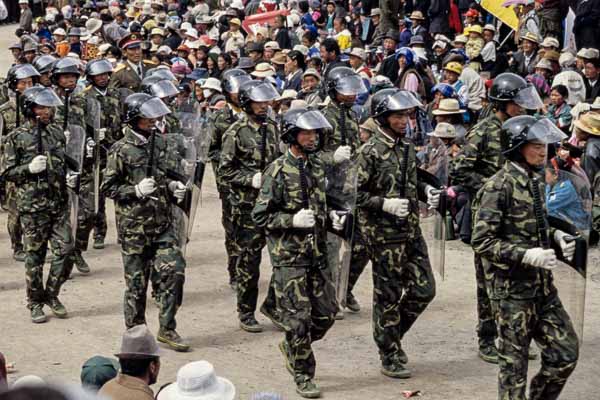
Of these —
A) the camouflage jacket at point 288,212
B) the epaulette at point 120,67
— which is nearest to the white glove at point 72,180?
the camouflage jacket at point 288,212

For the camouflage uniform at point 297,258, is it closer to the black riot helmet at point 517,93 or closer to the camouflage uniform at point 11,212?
the black riot helmet at point 517,93

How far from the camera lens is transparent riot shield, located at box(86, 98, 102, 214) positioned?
1346cm

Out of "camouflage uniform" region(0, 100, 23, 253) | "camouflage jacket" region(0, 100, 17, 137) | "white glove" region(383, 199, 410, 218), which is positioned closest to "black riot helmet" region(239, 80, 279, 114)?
"white glove" region(383, 199, 410, 218)

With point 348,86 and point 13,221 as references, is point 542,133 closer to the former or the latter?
point 348,86

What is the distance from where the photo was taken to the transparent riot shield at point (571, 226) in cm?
877

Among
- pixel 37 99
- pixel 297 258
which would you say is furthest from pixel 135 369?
pixel 37 99

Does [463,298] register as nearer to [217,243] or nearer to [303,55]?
[217,243]

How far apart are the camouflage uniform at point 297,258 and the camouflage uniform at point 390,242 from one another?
0.46 metres

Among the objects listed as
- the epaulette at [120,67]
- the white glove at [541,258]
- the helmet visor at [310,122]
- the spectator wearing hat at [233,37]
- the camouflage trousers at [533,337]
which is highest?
the helmet visor at [310,122]

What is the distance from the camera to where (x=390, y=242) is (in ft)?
32.8

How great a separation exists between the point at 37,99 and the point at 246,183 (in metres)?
2.15

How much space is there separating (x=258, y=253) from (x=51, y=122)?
2441 mm

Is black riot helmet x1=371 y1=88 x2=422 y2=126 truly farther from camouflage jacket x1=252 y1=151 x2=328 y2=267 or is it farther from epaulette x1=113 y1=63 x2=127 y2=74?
epaulette x1=113 y1=63 x2=127 y2=74

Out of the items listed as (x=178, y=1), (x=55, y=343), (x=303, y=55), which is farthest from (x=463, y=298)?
(x=178, y=1)
